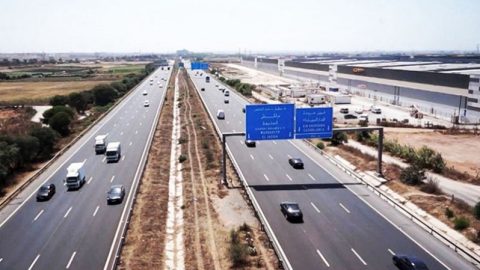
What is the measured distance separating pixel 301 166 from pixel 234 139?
20297 mm

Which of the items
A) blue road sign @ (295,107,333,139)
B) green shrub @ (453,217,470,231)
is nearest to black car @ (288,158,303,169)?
blue road sign @ (295,107,333,139)

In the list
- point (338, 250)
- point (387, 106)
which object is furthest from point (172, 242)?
point (387, 106)

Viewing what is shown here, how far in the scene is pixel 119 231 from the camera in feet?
109

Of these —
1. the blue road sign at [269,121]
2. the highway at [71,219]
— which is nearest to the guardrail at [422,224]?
the blue road sign at [269,121]

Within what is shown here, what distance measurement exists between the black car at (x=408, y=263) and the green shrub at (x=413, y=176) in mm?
18669

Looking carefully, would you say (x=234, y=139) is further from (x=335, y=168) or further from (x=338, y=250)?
(x=338, y=250)

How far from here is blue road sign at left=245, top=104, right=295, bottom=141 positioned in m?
44.2

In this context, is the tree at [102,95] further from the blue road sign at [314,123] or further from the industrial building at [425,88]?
the blue road sign at [314,123]

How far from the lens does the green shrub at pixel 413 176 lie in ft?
144

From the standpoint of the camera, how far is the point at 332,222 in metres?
34.8

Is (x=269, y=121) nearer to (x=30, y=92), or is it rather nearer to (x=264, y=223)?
(x=264, y=223)

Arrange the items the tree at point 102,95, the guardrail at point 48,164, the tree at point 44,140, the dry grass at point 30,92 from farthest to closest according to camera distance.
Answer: the dry grass at point 30,92 < the tree at point 102,95 < the tree at point 44,140 < the guardrail at point 48,164

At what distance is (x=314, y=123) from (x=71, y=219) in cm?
2501

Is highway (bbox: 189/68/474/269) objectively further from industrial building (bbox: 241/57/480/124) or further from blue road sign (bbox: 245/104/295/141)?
industrial building (bbox: 241/57/480/124)
